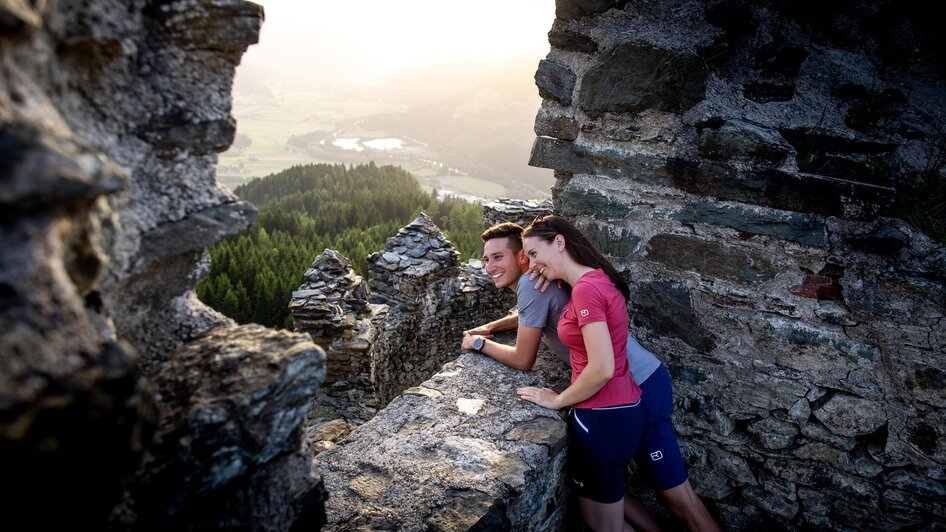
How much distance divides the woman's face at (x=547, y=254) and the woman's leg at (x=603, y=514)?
1030mm

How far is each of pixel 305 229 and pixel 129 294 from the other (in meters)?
12.8

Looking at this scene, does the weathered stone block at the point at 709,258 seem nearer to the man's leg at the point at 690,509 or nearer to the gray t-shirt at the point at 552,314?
the gray t-shirt at the point at 552,314

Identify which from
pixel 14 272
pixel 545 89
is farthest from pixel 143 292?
pixel 545 89

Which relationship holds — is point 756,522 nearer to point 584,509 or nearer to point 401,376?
point 584,509

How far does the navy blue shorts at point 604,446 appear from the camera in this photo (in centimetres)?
228

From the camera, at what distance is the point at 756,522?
9.51 ft

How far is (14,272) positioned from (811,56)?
124 inches

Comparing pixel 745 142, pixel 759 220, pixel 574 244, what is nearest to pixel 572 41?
pixel 745 142

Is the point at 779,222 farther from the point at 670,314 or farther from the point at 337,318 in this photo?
the point at 337,318

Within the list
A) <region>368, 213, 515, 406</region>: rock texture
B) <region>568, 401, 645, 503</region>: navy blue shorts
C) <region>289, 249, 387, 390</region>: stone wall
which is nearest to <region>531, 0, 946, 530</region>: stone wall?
<region>568, 401, 645, 503</region>: navy blue shorts

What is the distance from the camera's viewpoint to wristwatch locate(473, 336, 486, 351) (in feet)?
9.45

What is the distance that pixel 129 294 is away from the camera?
123 centimetres

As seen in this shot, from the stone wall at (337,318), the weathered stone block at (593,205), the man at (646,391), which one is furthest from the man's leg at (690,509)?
the stone wall at (337,318)

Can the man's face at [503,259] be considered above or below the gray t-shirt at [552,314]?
above
